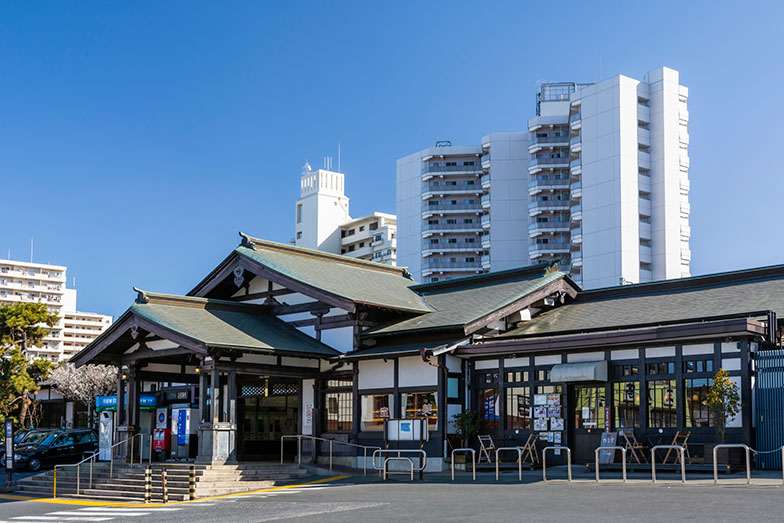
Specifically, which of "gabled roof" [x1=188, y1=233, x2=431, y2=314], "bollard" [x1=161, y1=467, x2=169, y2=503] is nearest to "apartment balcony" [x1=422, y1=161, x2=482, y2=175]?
"gabled roof" [x1=188, y1=233, x2=431, y2=314]

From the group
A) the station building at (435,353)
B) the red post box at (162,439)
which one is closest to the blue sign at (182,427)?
the station building at (435,353)

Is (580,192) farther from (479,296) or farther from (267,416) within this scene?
(267,416)

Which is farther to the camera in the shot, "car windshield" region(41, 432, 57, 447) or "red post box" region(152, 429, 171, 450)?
"car windshield" region(41, 432, 57, 447)

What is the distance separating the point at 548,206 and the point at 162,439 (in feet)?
191

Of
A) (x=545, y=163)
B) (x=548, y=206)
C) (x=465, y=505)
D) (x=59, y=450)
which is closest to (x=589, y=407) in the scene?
(x=465, y=505)

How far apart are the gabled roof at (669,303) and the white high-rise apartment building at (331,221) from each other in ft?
239

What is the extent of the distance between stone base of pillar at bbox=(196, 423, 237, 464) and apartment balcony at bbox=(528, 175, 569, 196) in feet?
200

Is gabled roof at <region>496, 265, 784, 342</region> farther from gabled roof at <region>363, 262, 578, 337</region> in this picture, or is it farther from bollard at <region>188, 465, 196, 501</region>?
bollard at <region>188, 465, 196, 501</region>

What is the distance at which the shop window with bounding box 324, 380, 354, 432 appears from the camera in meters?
27.1

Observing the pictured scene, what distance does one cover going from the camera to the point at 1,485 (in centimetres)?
2695

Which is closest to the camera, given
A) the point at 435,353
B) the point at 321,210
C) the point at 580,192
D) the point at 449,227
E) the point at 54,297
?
the point at 435,353

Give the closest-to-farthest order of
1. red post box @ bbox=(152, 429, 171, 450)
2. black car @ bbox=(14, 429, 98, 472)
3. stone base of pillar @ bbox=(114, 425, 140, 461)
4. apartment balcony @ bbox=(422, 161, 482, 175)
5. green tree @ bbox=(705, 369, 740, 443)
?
green tree @ bbox=(705, 369, 740, 443) < stone base of pillar @ bbox=(114, 425, 140, 461) < red post box @ bbox=(152, 429, 171, 450) < black car @ bbox=(14, 429, 98, 472) < apartment balcony @ bbox=(422, 161, 482, 175)

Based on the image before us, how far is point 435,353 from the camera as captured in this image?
24359 millimetres

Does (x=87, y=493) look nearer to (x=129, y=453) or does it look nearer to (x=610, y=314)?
(x=129, y=453)
